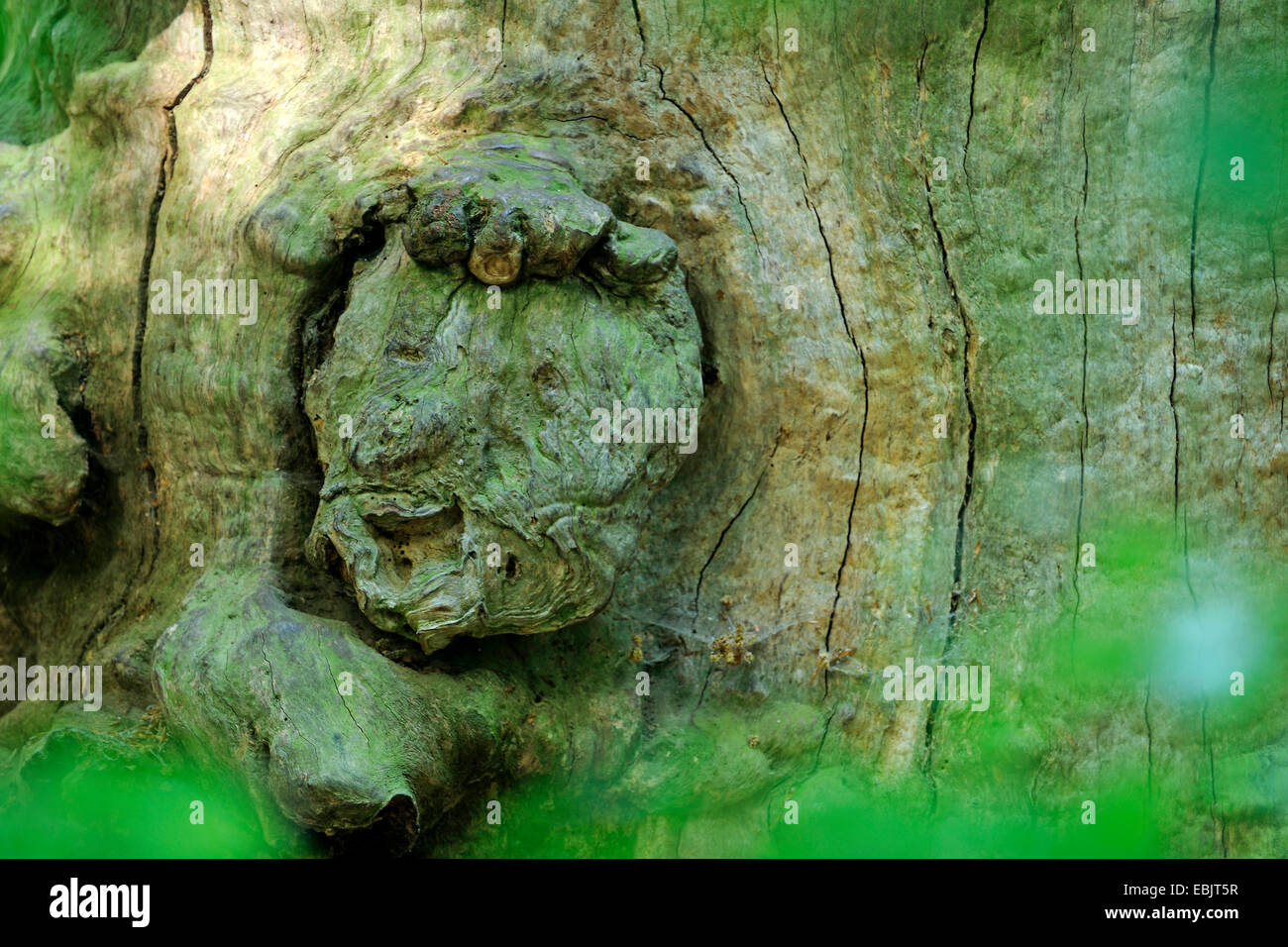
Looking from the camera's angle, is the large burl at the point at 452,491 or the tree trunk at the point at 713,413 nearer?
the large burl at the point at 452,491

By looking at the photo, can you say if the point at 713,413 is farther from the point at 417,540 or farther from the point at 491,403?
the point at 417,540

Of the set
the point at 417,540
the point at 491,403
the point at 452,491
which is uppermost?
the point at 491,403

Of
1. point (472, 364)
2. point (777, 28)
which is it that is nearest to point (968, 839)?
point (472, 364)

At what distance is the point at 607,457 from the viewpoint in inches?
132

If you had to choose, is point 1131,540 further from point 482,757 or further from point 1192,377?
point 482,757

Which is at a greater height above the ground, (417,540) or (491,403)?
Result: (491,403)


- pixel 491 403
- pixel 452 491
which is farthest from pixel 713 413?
pixel 452 491

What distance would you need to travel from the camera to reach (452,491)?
10.8 ft

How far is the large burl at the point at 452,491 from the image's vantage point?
10.6 feet

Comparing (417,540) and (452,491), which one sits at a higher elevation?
(452,491)

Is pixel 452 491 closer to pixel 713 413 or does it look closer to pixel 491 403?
pixel 491 403

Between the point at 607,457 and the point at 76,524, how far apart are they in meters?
1.80

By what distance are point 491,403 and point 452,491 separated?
253 mm

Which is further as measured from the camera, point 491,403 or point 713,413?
point 713,413
